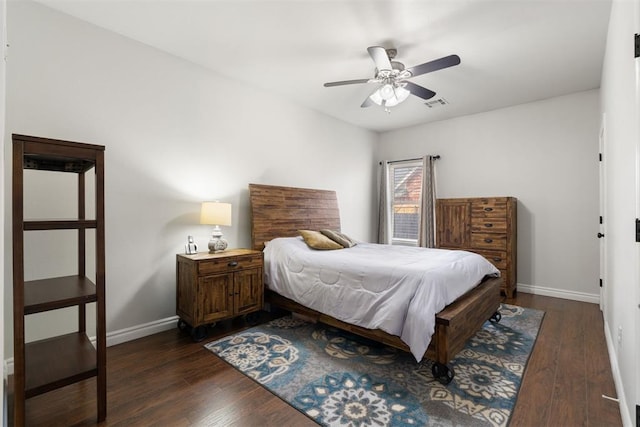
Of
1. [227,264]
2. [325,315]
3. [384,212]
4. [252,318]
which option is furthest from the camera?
[384,212]

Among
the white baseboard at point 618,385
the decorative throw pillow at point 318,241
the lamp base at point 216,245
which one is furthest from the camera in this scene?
the decorative throw pillow at point 318,241

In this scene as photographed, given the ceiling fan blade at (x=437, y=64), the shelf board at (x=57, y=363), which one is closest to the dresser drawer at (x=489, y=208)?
the ceiling fan blade at (x=437, y=64)

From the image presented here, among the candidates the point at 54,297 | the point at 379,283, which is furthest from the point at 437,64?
the point at 54,297

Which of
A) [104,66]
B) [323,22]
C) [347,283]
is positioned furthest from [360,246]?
[104,66]

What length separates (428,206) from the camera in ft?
17.2

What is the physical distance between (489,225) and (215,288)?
12.0ft

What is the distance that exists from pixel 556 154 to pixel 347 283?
12.1 ft

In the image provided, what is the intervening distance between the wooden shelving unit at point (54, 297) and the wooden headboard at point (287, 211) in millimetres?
1849

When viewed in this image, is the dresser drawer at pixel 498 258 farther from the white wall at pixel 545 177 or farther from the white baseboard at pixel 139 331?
the white baseboard at pixel 139 331

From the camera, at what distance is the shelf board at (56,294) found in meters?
1.63

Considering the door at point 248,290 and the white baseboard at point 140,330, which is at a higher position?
the door at point 248,290

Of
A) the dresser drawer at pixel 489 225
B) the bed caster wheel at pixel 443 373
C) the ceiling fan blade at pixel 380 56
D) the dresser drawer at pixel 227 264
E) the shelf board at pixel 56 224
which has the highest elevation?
the ceiling fan blade at pixel 380 56

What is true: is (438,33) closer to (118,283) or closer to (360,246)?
(360,246)

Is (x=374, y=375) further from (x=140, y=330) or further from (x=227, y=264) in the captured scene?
(x=140, y=330)
